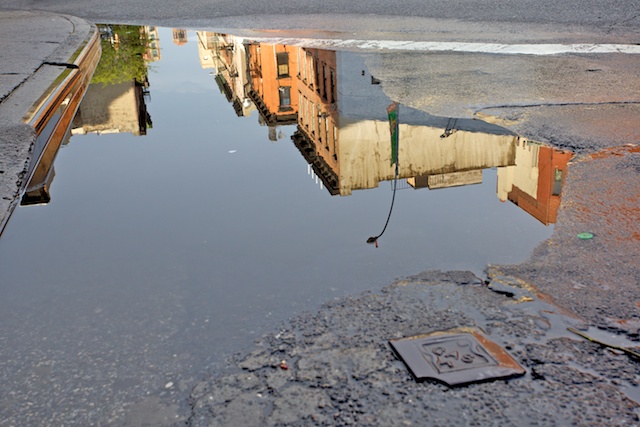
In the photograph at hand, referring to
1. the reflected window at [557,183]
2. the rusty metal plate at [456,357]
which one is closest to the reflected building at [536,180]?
the reflected window at [557,183]

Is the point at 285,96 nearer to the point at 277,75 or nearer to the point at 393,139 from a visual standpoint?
the point at 277,75

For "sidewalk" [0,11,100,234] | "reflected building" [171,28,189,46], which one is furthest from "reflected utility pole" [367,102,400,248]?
"reflected building" [171,28,189,46]

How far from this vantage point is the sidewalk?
18.8 ft

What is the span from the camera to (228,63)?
35.3 ft

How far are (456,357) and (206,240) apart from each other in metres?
1.94

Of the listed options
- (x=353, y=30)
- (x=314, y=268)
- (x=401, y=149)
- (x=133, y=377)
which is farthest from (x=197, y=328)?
(x=353, y=30)

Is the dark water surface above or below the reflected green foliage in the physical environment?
below

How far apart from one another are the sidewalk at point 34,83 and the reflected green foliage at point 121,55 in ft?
0.65

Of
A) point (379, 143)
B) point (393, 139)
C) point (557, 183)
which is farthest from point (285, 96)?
point (557, 183)

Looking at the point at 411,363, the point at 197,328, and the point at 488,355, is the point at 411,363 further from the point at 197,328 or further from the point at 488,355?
the point at 197,328

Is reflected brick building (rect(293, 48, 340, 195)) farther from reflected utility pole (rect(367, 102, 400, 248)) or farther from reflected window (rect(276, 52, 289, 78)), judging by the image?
reflected utility pole (rect(367, 102, 400, 248))

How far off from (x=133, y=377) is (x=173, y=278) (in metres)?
0.96

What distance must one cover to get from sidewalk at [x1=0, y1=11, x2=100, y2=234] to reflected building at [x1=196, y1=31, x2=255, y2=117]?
176cm

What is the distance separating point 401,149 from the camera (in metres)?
5.97
